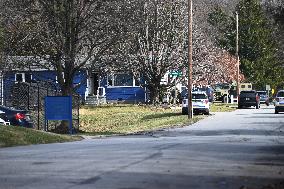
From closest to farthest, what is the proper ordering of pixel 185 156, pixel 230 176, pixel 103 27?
pixel 230 176
pixel 185 156
pixel 103 27

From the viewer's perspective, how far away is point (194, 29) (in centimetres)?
5719

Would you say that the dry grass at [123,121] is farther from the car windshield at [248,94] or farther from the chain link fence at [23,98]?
the car windshield at [248,94]

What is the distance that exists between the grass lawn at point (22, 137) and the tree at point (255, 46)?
6584 centimetres

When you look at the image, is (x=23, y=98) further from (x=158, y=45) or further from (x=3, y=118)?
(x=158, y=45)

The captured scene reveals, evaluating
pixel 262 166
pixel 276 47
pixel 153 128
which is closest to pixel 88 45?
pixel 153 128

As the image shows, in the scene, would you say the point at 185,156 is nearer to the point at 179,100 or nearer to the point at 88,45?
the point at 88,45

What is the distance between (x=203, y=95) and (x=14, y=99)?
14.3 metres

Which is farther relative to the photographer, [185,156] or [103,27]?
[103,27]

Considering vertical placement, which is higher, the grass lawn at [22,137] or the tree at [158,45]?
the tree at [158,45]

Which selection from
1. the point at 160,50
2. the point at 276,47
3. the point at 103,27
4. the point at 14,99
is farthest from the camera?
the point at 276,47

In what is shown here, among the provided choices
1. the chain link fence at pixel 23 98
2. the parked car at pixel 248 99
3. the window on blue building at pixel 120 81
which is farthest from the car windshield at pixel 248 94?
the chain link fence at pixel 23 98

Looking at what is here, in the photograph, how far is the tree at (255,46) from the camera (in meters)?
85.8

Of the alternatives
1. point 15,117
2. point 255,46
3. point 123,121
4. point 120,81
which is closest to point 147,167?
point 15,117

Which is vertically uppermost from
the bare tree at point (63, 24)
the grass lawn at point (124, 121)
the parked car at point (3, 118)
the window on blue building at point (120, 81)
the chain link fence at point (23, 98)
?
the bare tree at point (63, 24)
